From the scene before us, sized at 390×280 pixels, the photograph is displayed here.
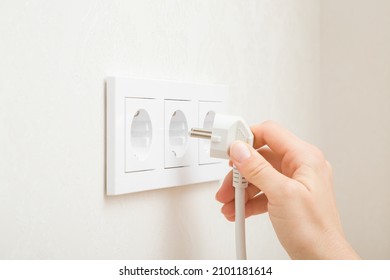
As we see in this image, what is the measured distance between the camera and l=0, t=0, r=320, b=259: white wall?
0.41 m


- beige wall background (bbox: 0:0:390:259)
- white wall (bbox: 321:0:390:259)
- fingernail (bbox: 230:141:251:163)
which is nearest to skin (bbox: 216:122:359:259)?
fingernail (bbox: 230:141:251:163)

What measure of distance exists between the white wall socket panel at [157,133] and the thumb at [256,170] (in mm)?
80

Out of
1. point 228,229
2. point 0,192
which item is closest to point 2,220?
point 0,192

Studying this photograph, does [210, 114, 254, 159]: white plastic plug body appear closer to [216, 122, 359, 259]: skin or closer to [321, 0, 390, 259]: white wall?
[216, 122, 359, 259]: skin

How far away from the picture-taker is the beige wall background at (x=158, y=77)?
41 cm

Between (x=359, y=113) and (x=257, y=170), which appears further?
(x=359, y=113)

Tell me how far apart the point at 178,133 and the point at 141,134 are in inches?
2.4

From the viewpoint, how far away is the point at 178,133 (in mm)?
571

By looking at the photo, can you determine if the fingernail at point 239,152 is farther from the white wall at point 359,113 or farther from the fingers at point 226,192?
the white wall at point 359,113

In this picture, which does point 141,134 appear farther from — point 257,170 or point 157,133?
point 257,170

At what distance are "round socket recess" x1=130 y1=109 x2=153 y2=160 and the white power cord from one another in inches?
1.9

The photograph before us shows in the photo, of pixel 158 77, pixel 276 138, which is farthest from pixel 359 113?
pixel 158 77

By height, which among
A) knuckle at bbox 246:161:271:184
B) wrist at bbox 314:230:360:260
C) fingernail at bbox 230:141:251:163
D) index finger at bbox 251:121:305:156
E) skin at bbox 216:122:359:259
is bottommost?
wrist at bbox 314:230:360:260

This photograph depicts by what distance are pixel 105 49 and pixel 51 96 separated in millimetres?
84
